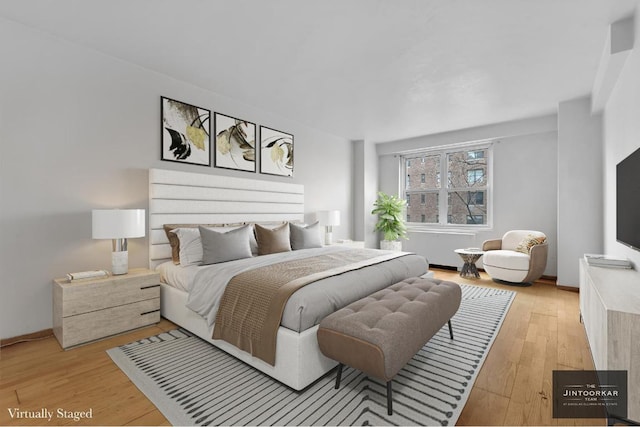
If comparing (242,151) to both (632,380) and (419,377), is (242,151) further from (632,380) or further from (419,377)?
(632,380)

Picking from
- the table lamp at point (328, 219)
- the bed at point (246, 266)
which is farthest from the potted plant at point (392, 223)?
the bed at point (246, 266)

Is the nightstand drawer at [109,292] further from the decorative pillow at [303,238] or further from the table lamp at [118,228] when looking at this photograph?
the decorative pillow at [303,238]

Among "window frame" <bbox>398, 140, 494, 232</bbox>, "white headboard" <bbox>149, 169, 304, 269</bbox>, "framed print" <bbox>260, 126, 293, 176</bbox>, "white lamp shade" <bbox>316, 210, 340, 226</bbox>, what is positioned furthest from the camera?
"window frame" <bbox>398, 140, 494, 232</bbox>

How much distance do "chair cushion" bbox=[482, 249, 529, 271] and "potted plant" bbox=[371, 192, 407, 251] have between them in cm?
180

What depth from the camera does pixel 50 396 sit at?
1840mm

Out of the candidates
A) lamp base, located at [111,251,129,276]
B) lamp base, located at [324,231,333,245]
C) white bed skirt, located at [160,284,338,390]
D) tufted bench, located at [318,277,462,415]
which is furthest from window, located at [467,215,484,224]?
lamp base, located at [111,251,129,276]

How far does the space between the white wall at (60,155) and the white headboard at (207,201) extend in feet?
0.50

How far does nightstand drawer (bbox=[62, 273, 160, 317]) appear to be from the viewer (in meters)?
2.43

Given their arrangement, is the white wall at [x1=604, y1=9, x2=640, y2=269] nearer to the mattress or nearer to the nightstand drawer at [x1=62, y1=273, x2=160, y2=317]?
the mattress

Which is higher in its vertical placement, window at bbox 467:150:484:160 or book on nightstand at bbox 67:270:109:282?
window at bbox 467:150:484:160

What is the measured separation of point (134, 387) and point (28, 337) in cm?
146

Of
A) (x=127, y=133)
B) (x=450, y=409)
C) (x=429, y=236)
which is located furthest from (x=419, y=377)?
(x=429, y=236)

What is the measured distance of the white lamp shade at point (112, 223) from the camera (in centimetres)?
260

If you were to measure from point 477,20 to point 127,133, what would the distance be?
3.44m
